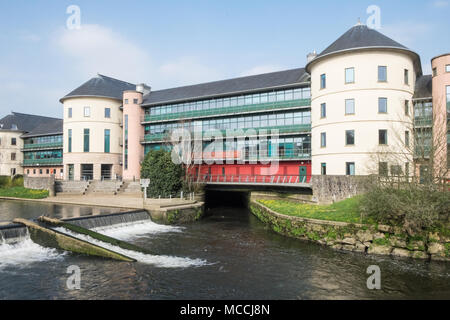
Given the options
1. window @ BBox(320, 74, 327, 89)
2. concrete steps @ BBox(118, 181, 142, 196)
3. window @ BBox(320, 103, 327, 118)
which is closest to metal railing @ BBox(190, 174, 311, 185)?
window @ BBox(320, 103, 327, 118)

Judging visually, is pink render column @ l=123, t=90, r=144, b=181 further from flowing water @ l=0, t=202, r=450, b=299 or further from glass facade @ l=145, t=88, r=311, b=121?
flowing water @ l=0, t=202, r=450, b=299

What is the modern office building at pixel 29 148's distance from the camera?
4978cm

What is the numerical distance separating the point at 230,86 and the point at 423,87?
66.4 ft

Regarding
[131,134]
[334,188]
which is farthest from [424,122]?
[131,134]

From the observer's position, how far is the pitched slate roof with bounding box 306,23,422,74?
84.5 ft

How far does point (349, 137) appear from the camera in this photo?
1038 inches

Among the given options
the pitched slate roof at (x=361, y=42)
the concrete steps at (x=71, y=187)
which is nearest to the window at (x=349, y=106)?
the pitched slate roof at (x=361, y=42)

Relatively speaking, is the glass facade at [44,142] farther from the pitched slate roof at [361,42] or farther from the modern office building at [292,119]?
the pitched slate roof at [361,42]

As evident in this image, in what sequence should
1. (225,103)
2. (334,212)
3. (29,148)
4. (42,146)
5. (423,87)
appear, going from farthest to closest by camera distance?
(29,148) → (42,146) → (225,103) → (423,87) → (334,212)

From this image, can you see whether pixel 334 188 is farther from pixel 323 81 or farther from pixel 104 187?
pixel 104 187

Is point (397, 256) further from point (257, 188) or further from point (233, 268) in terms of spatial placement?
point (257, 188)

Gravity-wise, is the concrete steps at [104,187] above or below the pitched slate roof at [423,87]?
below

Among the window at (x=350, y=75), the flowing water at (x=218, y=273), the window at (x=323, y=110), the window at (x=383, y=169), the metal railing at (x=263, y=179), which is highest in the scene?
the window at (x=350, y=75)

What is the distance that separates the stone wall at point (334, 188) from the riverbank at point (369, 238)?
22.2 feet
